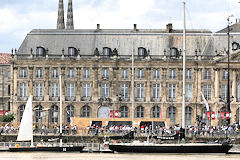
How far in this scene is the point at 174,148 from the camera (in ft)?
271

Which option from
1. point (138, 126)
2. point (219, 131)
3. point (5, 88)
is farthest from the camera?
point (5, 88)

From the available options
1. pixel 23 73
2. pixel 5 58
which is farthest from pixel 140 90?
pixel 5 58

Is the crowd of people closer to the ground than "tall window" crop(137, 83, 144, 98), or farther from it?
closer to the ground

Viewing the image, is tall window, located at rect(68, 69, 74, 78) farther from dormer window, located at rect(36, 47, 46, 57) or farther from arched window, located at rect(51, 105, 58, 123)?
arched window, located at rect(51, 105, 58, 123)

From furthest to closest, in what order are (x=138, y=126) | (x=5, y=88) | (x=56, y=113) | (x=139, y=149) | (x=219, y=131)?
(x=5, y=88) < (x=56, y=113) < (x=138, y=126) < (x=219, y=131) < (x=139, y=149)

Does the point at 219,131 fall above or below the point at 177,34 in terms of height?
below

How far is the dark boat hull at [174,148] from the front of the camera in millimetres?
82125

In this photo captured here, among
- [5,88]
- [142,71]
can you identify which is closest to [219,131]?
[142,71]

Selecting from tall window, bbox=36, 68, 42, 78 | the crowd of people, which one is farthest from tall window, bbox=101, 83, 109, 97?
the crowd of people

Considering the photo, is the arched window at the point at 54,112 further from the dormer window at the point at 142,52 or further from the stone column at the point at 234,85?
the stone column at the point at 234,85

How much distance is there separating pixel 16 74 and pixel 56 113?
8.14 meters

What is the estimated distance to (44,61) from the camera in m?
125

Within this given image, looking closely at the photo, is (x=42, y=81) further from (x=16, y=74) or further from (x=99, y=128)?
(x=99, y=128)

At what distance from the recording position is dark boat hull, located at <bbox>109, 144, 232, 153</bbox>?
A: 82.1 m
